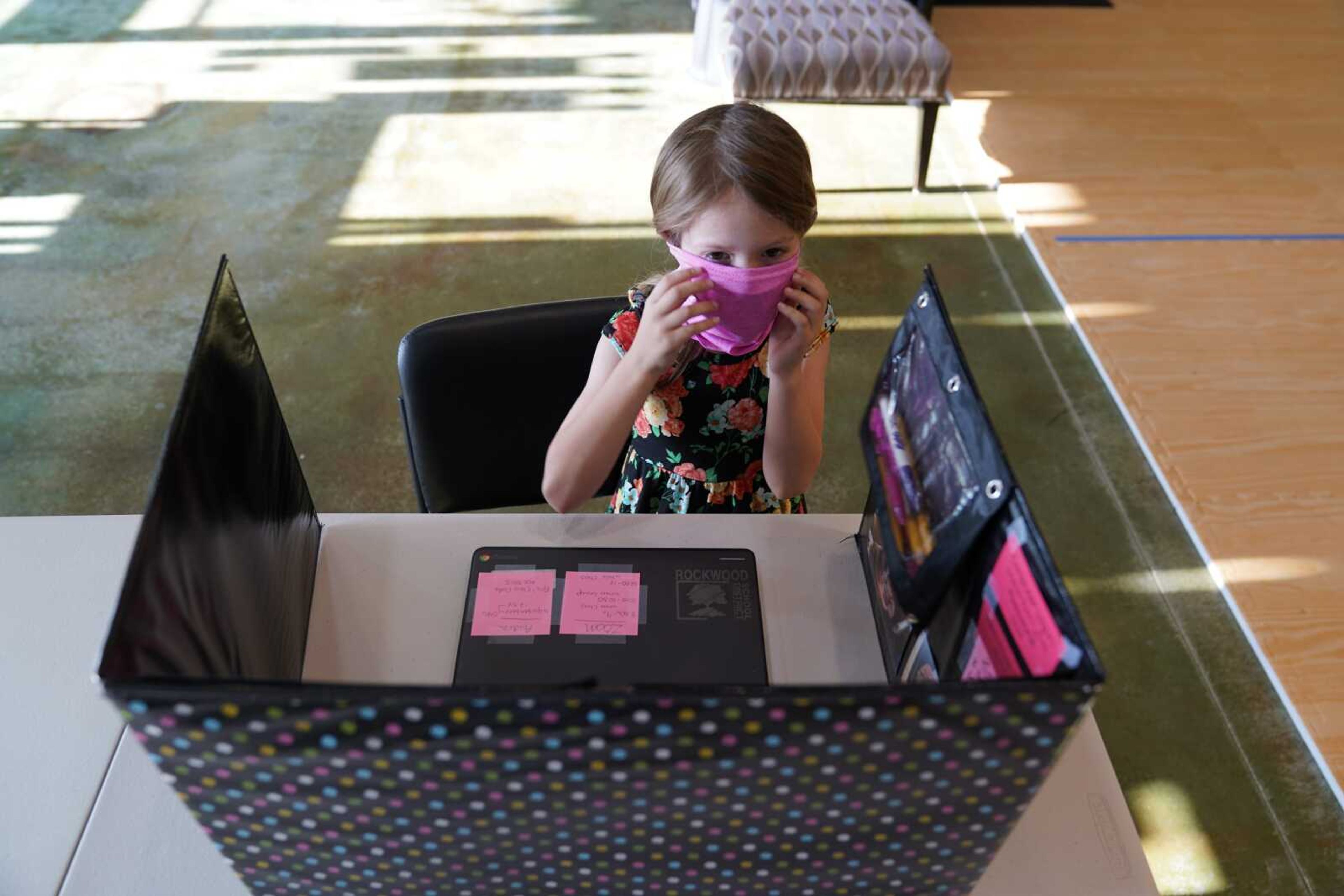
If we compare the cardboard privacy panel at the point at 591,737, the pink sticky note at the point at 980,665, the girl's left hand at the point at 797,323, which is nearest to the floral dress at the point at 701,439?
the girl's left hand at the point at 797,323

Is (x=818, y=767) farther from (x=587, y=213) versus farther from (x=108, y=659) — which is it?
(x=587, y=213)

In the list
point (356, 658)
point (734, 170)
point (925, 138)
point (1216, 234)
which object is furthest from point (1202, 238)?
point (356, 658)

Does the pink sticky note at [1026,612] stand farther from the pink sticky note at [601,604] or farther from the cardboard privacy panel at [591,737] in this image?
the pink sticky note at [601,604]

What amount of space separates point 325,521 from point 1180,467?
1.92m

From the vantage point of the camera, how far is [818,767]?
2.34 ft

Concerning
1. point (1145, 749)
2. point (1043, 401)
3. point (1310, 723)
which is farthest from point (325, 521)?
point (1043, 401)

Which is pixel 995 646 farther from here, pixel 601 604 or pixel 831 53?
pixel 831 53

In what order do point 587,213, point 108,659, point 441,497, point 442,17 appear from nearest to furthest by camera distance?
point 108,659, point 441,497, point 587,213, point 442,17

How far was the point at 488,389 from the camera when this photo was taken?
147 centimetres

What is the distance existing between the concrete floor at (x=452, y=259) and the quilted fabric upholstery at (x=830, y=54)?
0.40 m

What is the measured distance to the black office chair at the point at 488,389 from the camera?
142 centimetres

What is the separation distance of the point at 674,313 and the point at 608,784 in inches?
23.0

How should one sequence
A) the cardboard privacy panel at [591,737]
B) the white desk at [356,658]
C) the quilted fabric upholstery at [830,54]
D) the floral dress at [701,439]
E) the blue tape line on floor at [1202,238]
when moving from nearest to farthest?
the cardboard privacy panel at [591,737] < the white desk at [356,658] < the floral dress at [701,439] < the blue tape line on floor at [1202,238] < the quilted fabric upholstery at [830,54]

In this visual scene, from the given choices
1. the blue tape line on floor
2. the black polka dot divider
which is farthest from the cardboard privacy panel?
the blue tape line on floor
